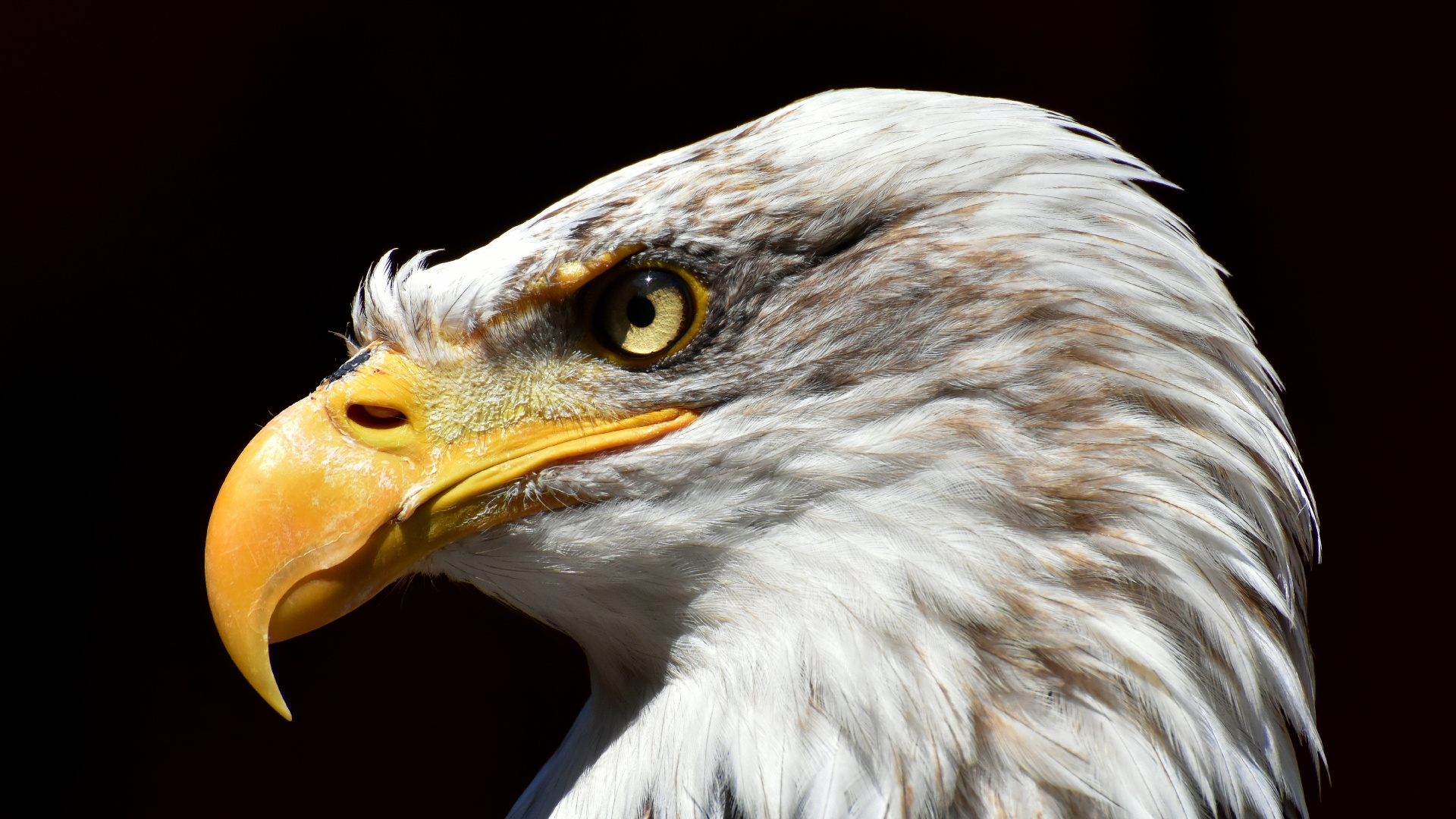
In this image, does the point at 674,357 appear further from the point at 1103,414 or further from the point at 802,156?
the point at 1103,414

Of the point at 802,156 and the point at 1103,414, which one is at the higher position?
the point at 802,156

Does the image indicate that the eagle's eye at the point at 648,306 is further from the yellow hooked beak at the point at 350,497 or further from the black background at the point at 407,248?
the black background at the point at 407,248

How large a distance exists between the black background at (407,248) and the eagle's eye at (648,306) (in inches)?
88.3

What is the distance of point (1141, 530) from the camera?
4.17ft

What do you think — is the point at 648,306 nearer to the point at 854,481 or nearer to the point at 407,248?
the point at 854,481

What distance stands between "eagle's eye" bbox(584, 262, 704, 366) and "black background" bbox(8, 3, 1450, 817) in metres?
2.24

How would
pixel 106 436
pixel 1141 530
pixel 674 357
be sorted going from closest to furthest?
1. pixel 1141 530
2. pixel 674 357
3. pixel 106 436

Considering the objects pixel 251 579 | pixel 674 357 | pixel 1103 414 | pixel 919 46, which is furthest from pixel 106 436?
pixel 1103 414

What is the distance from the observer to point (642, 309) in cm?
137

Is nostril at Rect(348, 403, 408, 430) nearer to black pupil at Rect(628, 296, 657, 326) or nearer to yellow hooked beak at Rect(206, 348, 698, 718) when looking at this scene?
yellow hooked beak at Rect(206, 348, 698, 718)

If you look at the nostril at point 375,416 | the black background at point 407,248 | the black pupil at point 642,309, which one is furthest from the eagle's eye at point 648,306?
the black background at point 407,248

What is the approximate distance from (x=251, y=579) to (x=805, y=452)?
0.71 metres

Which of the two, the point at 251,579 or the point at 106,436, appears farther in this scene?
the point at 106,436

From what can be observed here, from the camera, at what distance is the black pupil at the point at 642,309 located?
136cm
